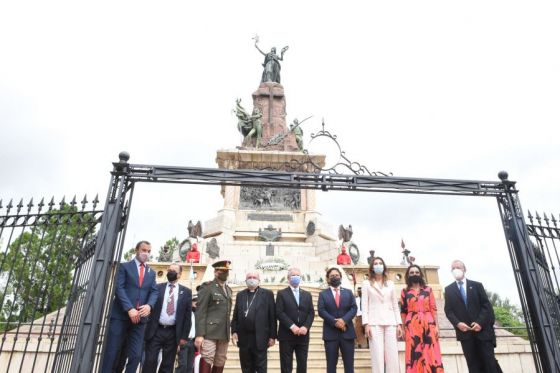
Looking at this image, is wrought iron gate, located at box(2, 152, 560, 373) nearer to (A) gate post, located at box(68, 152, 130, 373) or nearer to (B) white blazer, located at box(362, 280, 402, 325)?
(A) gate post, located at box(68, 152, 130, 373)

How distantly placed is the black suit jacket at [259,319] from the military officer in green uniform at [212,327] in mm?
175

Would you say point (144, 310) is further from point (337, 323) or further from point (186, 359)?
point (337, 323)

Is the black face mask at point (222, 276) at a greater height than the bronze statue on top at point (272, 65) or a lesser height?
lesser

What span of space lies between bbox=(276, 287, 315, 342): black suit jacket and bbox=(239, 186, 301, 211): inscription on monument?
49.9 feet

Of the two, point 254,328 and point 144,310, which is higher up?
point 144,310

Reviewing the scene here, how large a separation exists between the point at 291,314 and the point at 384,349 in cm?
141

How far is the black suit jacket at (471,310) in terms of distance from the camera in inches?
226

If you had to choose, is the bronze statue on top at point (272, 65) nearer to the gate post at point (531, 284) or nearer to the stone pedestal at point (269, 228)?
the stone pedestal at point (269, 228)

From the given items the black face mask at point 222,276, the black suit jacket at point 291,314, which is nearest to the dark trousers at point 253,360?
the black suit jacket at point 291,314

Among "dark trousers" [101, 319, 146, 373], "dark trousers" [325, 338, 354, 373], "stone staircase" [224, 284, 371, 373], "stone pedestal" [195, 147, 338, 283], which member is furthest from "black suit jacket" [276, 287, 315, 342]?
"stone pedestal" [195, 147, 338, 283]

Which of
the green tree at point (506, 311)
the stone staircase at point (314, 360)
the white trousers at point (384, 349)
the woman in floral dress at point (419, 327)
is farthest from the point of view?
the green tree at point (506, 311)

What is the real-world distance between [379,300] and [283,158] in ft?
54.4

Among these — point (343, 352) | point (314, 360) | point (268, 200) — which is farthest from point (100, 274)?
point (268, 200)

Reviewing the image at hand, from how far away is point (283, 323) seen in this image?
5.82 meters
